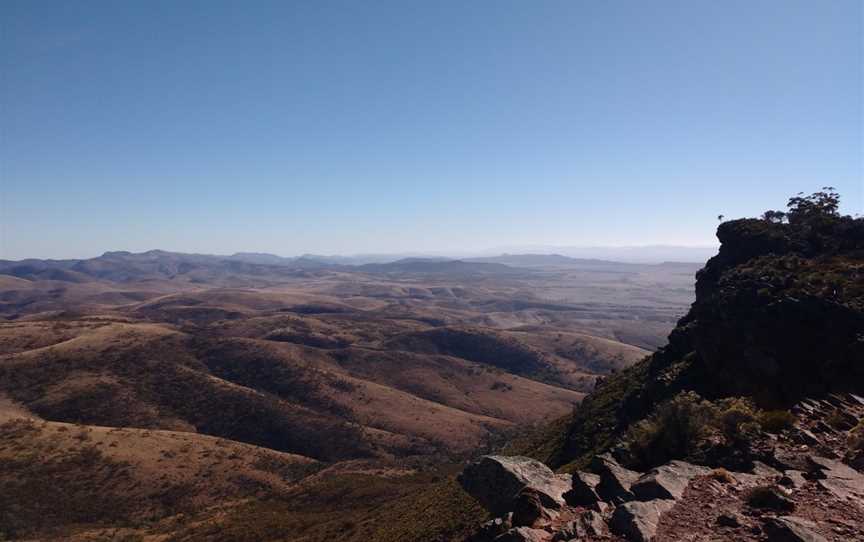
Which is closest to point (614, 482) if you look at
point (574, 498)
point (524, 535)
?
point (574, 498)

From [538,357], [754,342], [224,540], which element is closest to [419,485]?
[224,540]

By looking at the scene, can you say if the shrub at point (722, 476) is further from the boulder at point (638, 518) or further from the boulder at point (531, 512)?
the boulder at point (531, 512)

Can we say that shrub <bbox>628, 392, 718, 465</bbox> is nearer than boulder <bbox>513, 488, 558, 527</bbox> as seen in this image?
No

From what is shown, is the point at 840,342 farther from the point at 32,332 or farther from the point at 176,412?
the point at 32,332

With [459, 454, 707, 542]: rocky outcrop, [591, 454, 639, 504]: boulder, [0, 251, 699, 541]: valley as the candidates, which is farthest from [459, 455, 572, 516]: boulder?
[0, 251, 699, 541]: valley

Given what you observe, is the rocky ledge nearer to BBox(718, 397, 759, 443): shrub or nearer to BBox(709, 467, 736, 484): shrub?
BBox(709, 467, 736, 484): shrub
